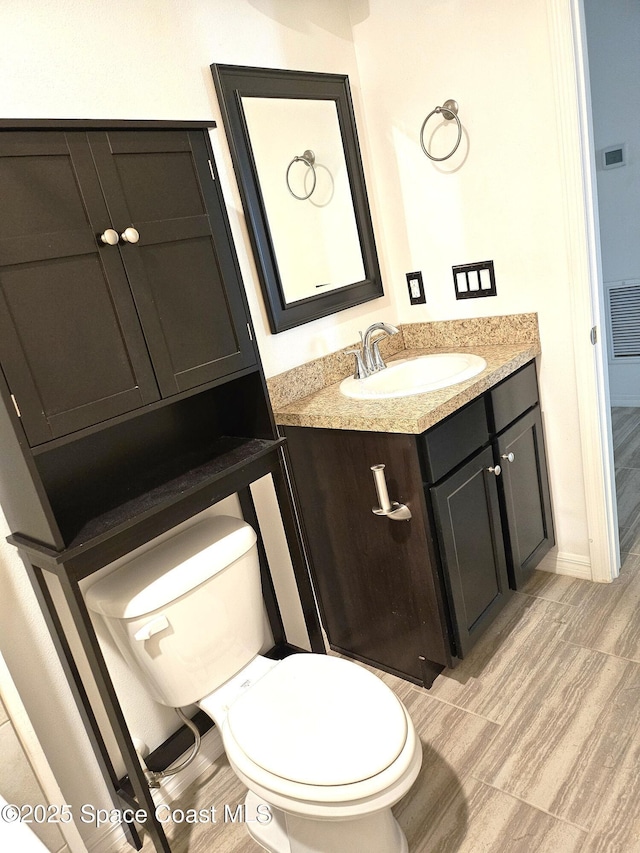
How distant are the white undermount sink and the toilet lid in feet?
2.61

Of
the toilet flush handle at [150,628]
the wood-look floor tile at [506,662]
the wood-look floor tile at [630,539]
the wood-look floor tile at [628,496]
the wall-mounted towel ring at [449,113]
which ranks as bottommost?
the wood-look floor tile at [506,662]

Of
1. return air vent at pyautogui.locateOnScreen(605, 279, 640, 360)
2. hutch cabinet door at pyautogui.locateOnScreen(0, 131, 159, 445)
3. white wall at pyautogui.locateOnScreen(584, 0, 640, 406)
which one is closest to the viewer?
hutch cabinet door at pyautogui.locateOnScreen(0, 131, 159, 445)

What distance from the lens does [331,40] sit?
2.04m

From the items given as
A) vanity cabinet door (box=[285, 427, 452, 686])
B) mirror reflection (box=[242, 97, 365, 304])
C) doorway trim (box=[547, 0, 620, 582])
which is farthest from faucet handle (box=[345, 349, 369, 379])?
doorway trim (box=[547, 0, 620, 582])

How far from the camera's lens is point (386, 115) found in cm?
215

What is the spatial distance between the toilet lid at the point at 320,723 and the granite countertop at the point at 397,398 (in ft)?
2.03

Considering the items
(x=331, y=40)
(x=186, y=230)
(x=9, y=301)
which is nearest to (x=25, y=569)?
(x=9, y=301)

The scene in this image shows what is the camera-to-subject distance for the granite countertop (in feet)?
5.22

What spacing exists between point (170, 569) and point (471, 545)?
0.88 m

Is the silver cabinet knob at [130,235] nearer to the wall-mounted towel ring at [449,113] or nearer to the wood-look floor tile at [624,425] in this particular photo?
the wall-mounted towel ring at [449,113]

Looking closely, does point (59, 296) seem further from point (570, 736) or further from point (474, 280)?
point (570, 736)

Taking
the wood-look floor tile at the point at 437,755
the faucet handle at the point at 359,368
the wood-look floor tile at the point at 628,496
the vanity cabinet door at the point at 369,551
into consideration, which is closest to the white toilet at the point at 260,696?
the wood-look floor tile at the point at 437,755

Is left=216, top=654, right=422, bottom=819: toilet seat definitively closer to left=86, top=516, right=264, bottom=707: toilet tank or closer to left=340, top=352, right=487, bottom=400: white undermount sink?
left=86, top=516, right=264, bottom=707: toilet tank

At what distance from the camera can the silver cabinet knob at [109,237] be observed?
1211 mm
